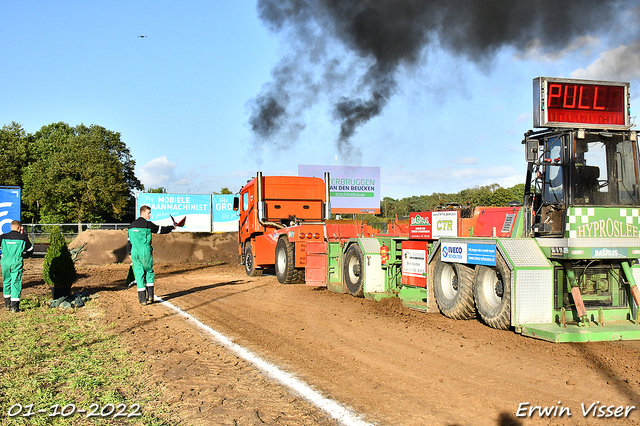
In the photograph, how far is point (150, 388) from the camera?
517cm

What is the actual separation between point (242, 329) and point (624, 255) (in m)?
5.66

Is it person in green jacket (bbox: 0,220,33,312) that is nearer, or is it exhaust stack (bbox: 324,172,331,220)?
person in green jacket (bbox: 0,220,33,312)

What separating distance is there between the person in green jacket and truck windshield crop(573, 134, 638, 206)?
991 cm

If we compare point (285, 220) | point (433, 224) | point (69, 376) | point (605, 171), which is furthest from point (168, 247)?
point (605, 171)

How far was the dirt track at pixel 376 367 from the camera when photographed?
14.8ft

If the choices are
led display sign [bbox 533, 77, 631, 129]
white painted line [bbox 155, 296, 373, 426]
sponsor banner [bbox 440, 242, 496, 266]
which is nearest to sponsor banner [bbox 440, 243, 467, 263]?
sponsor banner [bbox 440, 242, 496, 266]

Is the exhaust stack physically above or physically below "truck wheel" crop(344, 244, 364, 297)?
above

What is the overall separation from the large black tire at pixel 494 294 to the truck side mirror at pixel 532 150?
4.93 feet

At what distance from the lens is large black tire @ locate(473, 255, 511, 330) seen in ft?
24.4

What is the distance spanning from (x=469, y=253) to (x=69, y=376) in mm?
5760

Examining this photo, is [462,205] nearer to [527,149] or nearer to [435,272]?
[435,272]

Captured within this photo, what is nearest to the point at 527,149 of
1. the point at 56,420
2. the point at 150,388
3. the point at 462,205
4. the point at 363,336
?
the point at 462,205

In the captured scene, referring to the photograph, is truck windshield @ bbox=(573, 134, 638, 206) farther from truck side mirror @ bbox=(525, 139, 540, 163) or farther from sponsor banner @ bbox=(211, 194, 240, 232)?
sponsor banner @ bbox=(211, 194, 240, 232)

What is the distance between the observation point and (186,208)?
30469 millimetres
